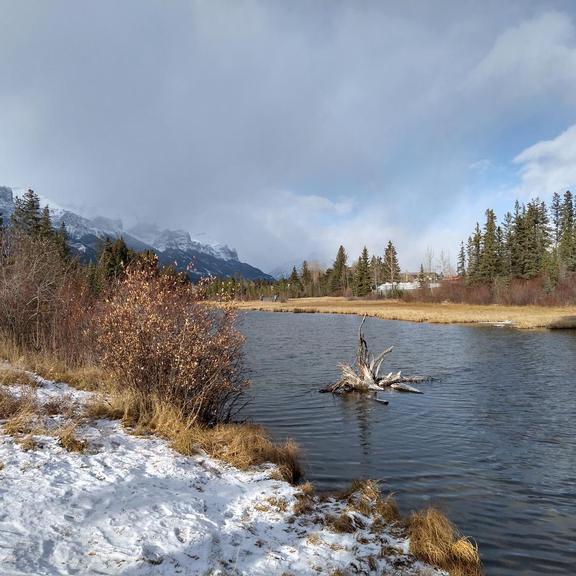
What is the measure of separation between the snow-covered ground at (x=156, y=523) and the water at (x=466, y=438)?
83.5 inches

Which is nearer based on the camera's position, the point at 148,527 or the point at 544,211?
the point at 148,527

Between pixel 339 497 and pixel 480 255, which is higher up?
pixel 480 255

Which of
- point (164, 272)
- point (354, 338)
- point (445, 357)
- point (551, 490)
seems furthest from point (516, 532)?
point (354, 338)

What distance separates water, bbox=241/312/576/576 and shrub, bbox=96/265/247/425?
2.48 metres

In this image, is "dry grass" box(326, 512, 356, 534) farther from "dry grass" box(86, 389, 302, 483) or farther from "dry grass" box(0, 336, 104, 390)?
"dry grass" box(0, 336, 104, 390)

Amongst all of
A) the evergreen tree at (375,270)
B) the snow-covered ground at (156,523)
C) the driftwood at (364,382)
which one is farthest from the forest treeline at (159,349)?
the evergreen tree at (375,270)

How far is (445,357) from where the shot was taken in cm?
2452

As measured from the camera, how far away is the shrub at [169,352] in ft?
28.2

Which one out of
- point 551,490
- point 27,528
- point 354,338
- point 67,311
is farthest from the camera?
point 354,338

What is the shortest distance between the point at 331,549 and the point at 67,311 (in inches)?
460

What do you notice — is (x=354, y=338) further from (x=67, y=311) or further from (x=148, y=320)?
(x=148, y=320)

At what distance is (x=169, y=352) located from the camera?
28.5 ft

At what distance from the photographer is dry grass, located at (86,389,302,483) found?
24.1 ft

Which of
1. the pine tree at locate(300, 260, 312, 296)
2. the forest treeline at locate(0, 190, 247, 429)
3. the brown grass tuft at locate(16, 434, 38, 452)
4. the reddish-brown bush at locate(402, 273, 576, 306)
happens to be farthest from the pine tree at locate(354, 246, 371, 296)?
the brown grass tuft at locate(16, 434, 38, 452)
